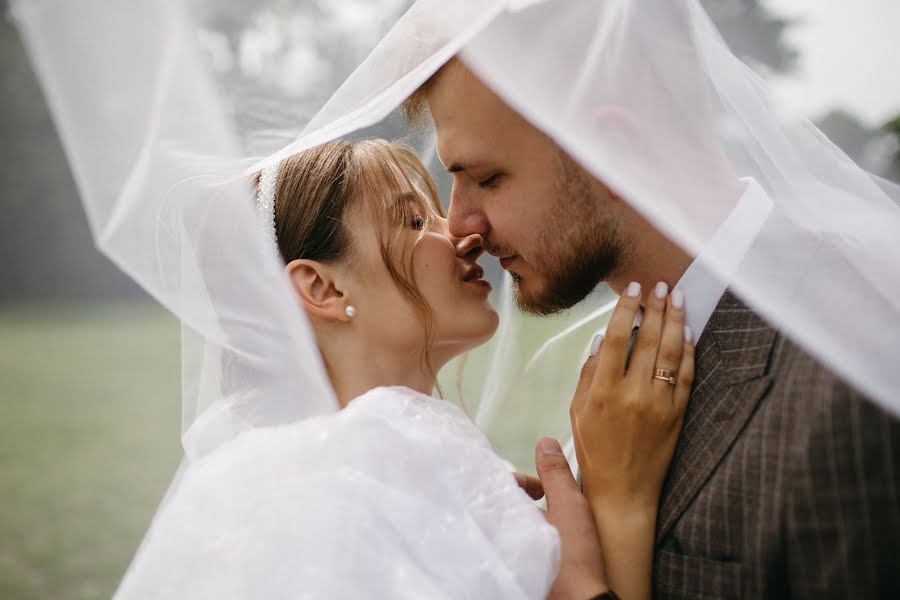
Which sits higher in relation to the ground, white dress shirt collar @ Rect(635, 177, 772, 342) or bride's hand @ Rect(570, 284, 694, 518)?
white dress shirt collar @ Rect(635, 177, 772, 342)

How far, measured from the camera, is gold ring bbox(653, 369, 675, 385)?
182 centimetres

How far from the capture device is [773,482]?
1.54 metres

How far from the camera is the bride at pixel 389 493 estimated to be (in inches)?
62.4

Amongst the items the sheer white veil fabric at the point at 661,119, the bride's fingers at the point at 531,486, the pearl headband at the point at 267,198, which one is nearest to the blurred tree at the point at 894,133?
the sheer white veil fabric at the point at 661,119

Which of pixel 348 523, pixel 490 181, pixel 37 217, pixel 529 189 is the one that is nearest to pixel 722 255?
pixel 529 189

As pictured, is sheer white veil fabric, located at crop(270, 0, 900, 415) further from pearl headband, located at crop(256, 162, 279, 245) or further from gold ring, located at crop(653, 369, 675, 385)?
pearl headband, located at crop(256, 162, 279, 245)

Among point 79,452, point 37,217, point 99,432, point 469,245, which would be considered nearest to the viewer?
point 469,245

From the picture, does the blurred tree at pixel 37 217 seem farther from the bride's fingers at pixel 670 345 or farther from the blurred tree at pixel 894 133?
the bride's fingers at pixel 670 345

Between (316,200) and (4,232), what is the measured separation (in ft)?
82.9

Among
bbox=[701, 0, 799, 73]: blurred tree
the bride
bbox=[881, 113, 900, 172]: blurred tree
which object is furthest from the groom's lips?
bbox=[881, 113, 900, 172]: blurred tree

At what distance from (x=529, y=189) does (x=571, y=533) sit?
2.86 feet

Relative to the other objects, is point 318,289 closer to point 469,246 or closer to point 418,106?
point 469,246

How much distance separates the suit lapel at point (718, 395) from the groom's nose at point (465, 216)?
704mm

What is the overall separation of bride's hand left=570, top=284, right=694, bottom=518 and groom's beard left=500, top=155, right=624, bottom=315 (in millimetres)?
231
